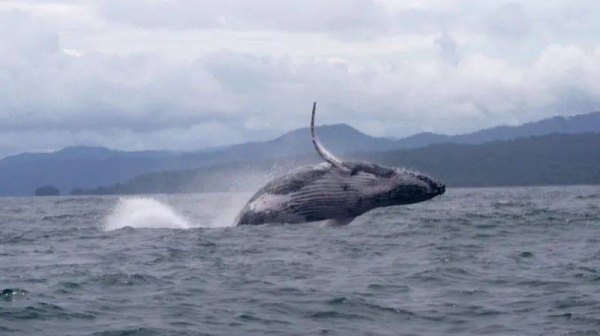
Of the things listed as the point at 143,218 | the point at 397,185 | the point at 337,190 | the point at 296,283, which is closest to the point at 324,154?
the point at 337,190

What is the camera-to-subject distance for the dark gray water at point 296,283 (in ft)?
36.6

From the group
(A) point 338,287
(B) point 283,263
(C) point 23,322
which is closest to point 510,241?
(B) point 283,263

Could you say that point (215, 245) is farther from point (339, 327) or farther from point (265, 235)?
point (339, 327)

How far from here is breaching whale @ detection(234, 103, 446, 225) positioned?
1570cm

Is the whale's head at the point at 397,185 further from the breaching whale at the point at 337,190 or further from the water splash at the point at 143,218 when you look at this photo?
the water splash at the point at 143,218

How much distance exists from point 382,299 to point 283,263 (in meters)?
3.46

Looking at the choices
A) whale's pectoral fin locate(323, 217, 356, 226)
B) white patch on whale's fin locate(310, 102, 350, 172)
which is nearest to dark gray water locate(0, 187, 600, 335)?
whale's pectoral fin locate(323, 217, 356, 226)

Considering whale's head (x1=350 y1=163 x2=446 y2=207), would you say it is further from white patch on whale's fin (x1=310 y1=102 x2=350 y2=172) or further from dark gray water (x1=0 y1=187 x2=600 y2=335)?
dark gray water (x1=0 y1=187 x2=600 y2=335)

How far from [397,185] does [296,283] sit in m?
2.92

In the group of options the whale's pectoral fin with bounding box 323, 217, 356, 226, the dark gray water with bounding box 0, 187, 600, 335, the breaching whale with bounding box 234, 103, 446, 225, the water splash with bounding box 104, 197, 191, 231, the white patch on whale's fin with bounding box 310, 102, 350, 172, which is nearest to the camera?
the dark gray water with bounding box 0, 187, 600, 335

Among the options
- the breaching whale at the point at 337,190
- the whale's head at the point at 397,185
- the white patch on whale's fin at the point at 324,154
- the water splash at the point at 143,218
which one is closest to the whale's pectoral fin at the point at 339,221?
the breaching whale at the point at 337,190

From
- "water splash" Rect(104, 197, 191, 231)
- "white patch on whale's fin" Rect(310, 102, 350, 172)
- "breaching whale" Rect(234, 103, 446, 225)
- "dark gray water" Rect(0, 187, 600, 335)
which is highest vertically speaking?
"white patch on whale's fin" Rect(310, 102, 350, 172)

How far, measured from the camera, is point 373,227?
25828 millimetres

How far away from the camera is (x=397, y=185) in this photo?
15.8 m
